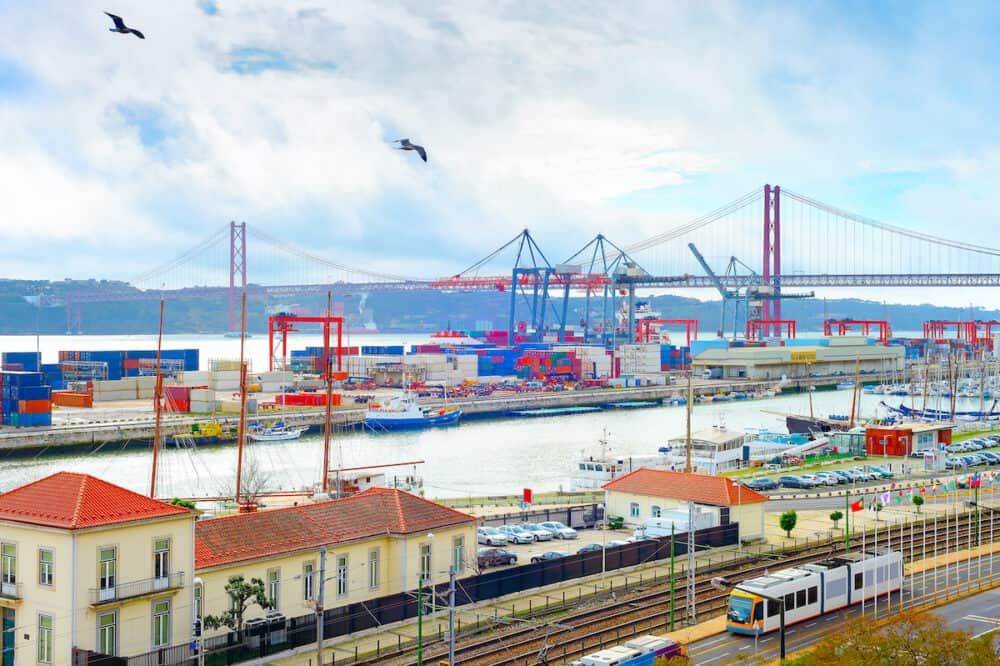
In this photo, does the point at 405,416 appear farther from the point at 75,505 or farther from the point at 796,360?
the point at 796,360

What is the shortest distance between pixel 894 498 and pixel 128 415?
24.2m

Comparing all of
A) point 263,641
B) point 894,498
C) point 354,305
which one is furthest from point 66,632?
point 354,305

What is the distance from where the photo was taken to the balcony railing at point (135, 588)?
8289 millimetres

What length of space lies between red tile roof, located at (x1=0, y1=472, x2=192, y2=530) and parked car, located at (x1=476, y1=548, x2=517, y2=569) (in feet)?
14.4

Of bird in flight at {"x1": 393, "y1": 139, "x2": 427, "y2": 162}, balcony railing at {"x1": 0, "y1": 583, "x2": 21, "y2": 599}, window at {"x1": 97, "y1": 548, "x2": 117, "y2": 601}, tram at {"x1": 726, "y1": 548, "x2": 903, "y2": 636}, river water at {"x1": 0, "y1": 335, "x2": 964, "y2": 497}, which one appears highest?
bird in flight at {"x1": 393, "y1": 139, "x2": 427, "y2": 162}

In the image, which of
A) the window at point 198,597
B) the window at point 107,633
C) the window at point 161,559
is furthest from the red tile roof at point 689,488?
the window at point 107,633

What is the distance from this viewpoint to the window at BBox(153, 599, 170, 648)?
8.76 metres

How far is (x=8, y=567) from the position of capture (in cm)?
859

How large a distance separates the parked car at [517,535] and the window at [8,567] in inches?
267

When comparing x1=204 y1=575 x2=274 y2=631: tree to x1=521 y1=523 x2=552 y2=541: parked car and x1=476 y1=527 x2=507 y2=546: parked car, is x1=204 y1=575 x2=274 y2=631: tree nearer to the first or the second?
x1=476 y1=527 x2=507 y2=546: parked car

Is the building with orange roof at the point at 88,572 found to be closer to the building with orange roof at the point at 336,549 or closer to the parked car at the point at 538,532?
the building with orange roof at the point at 336,549

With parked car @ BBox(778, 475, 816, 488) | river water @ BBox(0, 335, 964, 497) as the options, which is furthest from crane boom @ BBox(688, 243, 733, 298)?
parked car @ BBox(778, 475, 816, 488)

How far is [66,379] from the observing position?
42.6 metres

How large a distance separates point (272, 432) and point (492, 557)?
19619 millimetres
